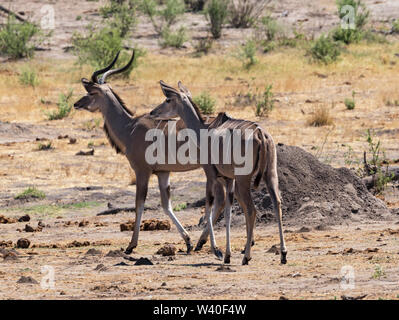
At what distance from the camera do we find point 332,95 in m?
26.6

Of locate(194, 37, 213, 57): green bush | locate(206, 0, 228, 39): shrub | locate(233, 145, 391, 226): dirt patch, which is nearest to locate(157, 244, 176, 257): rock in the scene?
locate(233, 145, 391, 226): dirt patch

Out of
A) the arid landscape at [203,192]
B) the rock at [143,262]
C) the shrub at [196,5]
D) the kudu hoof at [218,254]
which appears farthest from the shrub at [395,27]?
the rock at [143,262]

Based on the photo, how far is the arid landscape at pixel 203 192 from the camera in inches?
335

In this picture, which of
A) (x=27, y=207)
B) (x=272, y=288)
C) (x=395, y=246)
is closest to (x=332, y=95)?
(x=27, y=207)

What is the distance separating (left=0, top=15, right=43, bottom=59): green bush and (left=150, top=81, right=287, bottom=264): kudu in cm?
2525

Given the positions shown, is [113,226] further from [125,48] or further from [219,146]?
[125,48]

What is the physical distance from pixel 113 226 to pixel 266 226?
2.32m

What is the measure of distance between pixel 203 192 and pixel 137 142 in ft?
13.6

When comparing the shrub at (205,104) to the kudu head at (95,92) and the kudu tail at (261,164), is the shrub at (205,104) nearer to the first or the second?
the kudu head at (95,92)

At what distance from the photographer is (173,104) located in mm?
10422

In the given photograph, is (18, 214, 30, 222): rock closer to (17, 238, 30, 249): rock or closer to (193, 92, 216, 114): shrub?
(17, 238, 30, 249): rock

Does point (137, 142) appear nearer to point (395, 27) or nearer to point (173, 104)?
point (173, 104)

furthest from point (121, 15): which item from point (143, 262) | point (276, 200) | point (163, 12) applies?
point (276, 200)

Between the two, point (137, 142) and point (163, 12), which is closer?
point (137, 142)
